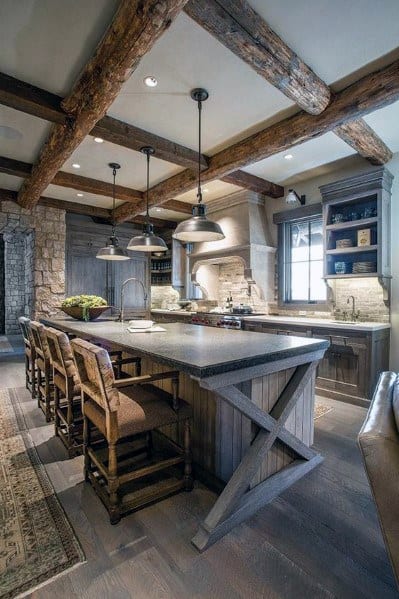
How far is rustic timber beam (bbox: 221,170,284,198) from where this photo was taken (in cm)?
442

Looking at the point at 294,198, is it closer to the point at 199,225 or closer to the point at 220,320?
the point at 220,320

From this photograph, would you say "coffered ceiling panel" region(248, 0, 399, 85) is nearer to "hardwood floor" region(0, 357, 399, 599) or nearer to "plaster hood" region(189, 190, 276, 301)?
"plaster hood" region(189, 190, 276, 301)

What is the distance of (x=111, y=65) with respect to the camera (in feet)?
6.75

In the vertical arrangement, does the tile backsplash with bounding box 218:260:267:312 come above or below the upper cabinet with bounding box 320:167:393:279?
below

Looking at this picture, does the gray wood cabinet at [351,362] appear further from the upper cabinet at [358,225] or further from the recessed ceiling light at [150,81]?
the recessed ceiling light at [150,81]

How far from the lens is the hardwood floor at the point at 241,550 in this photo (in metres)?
1.35

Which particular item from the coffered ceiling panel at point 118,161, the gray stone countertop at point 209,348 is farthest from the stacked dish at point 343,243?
the coffered ceiling panel at point 118,161

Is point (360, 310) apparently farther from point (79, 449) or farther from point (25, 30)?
point (25, 30)

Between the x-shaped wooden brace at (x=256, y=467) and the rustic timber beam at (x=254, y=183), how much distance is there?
3.13 m

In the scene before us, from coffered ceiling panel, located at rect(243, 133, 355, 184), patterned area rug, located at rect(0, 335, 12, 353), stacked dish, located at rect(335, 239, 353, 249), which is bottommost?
patterned area rug, located at rect(0, 335, 12, 353)

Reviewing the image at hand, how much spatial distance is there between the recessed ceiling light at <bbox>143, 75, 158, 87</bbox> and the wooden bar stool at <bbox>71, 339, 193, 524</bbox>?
6.87 ft

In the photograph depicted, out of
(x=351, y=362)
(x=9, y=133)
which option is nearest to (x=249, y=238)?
(x=351, y=362)

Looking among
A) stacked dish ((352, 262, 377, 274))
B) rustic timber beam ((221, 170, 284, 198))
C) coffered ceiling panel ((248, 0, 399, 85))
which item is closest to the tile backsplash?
rustic timber beam ((221, 170, 284, 198))

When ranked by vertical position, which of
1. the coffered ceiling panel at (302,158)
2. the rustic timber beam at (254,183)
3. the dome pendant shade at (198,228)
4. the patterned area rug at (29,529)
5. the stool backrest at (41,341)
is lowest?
the patterned area rug at (29,529)
